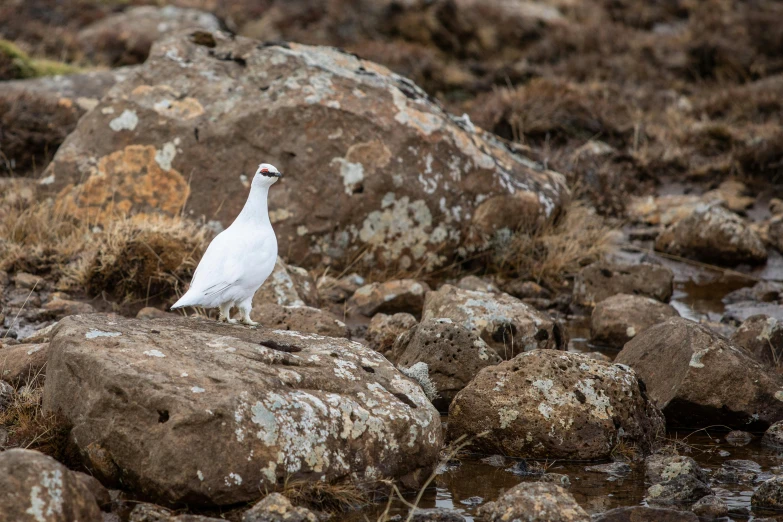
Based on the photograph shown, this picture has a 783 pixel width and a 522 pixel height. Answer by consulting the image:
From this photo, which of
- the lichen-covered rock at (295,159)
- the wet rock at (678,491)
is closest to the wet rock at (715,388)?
the wet rock at (678,491)

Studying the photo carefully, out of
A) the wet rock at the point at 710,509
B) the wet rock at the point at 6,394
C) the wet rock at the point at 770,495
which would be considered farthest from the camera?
the wet rock at the point at 6,394

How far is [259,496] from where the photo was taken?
14.5 ft

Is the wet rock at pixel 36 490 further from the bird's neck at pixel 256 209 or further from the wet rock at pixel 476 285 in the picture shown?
the wet rock at pixel 476 285

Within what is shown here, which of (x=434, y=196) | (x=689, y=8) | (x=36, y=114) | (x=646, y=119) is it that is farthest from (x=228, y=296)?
(x=689, y=8)

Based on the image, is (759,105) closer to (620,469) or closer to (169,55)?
(169,55)

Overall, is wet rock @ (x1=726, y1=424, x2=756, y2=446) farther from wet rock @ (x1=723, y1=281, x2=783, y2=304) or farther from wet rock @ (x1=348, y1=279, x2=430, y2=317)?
wet rock @ (x1=723, y1=281, x2=783, y2=304)

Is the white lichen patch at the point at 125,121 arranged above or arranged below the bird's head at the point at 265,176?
below

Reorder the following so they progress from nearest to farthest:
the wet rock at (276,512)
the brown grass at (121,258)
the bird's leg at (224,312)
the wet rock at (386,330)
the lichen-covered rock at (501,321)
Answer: the wet rock at (276,512)
the bird's leg at (224,312)
the lichen-covered rock at (501,321)
the wet rock at (386,330)
the brown grass at (121,258)

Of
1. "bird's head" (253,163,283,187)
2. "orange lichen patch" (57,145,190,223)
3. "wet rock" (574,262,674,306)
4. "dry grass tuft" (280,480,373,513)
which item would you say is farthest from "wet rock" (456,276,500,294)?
"dry grass tuft" (280,480,373,513)

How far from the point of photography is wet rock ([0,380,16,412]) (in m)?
5.22

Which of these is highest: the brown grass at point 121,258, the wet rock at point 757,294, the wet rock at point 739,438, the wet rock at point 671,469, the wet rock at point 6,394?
the wet rock at point 671,469

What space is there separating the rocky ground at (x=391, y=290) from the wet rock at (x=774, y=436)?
17 mm

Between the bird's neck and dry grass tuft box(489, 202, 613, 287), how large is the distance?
3.84 meters

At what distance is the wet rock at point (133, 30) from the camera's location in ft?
58.2
